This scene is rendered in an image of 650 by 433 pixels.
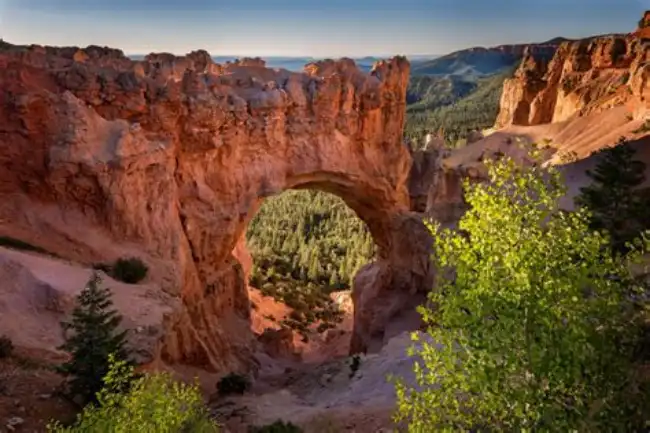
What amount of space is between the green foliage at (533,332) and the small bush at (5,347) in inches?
Result: 457

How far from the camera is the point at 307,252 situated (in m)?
64.8

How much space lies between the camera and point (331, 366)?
29.0 m

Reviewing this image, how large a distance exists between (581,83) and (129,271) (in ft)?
131

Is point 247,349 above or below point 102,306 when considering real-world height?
below

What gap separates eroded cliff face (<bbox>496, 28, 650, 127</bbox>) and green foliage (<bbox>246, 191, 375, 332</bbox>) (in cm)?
2212

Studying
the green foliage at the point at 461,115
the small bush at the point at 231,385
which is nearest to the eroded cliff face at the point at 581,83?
the small bush at the point at 231,385

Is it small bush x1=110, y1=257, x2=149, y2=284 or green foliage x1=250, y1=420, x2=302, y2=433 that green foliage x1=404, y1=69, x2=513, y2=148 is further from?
green foliage x1=250, y1=420, x2=302, y2=433

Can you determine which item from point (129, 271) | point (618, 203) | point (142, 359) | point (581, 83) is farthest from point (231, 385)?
point (581, 83)

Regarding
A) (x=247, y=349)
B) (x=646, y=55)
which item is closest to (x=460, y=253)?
(x=247, y=349)

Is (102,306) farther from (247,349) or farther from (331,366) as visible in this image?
(247,349)

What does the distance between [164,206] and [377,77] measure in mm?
18913

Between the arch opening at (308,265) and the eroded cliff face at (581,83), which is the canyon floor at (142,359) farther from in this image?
the eroded cliff face at (581,83)

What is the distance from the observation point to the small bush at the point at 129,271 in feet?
72.3

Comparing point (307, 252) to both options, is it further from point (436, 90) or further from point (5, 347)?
point (436, 90)
